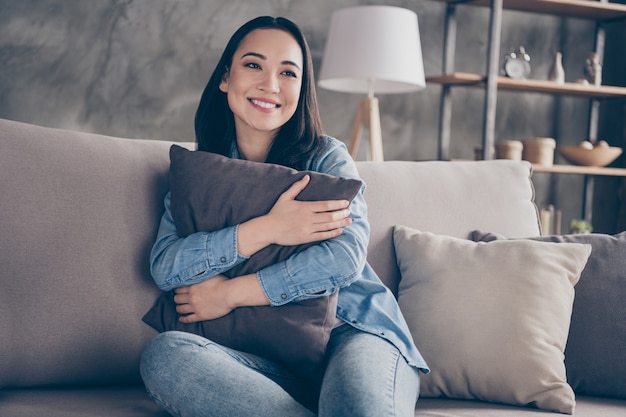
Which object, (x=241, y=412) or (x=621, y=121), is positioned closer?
(x=241, y=412)

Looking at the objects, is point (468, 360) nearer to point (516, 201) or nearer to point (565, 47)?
point (516, 201)

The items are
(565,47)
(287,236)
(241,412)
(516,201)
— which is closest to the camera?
(241,412)

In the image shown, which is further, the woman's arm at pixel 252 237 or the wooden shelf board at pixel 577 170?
the wooden shelf board at pixel 577 170

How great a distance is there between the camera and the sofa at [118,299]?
1437 mm

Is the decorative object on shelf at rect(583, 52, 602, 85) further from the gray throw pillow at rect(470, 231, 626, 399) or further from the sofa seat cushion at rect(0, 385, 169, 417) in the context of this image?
the sofa seat cushion at rect(0, 385, 169, 417)

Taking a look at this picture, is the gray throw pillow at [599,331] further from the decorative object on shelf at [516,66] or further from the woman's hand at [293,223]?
the decorative object on shelf at [516,66]

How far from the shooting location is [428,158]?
3.92 metres

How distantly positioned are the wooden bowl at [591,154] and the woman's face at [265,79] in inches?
93.6

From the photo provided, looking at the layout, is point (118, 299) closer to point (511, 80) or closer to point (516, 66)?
point (511, 80)

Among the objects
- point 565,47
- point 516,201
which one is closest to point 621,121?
point 565,47

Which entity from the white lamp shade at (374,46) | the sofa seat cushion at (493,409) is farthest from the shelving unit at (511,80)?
the sofa seat cushion at (493,409)

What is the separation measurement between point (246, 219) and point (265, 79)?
36 cm

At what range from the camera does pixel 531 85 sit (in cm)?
350

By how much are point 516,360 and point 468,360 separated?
0.32 feet
